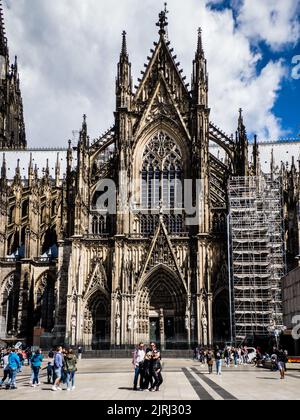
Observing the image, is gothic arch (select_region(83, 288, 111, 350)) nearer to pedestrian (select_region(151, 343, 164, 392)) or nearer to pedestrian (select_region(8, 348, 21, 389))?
pedestrian (select_region(8, 348, 21, 389))

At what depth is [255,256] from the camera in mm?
45312

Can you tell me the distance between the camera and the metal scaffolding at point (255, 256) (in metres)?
43.3

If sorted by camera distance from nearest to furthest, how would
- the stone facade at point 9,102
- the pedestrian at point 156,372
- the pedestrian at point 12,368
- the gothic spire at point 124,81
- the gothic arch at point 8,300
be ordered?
1. the pedestrian at point 156,372
2. the pedestrian at point 12,368
3. the gothic spire at point 124,81
4. the gothic arch at point 8,300
5. the stone facade at point 9,102

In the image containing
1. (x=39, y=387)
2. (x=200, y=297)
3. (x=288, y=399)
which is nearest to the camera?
(x=288, y=399)

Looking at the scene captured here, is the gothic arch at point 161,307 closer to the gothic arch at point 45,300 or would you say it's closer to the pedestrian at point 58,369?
the gothic arch at point 45,300

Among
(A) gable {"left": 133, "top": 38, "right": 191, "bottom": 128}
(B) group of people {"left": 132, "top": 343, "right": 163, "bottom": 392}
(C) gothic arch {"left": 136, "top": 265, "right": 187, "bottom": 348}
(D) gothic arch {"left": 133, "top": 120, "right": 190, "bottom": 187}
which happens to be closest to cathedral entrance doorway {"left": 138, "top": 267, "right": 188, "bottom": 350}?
(C) gothic arch {"left": 136, "top": 265, "right": 187, "bottom": 348}

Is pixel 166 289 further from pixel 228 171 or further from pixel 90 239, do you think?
pixel 228 171

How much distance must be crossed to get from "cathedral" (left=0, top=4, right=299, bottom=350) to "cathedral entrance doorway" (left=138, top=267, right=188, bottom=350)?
0.28ft

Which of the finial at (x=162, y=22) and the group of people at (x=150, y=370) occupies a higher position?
the finial at (x=162, y=22)

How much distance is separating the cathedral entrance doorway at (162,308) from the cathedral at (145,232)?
3.4 inches

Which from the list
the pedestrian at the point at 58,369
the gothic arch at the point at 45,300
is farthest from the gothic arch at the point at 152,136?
the pedestrian at the point at 58,369
